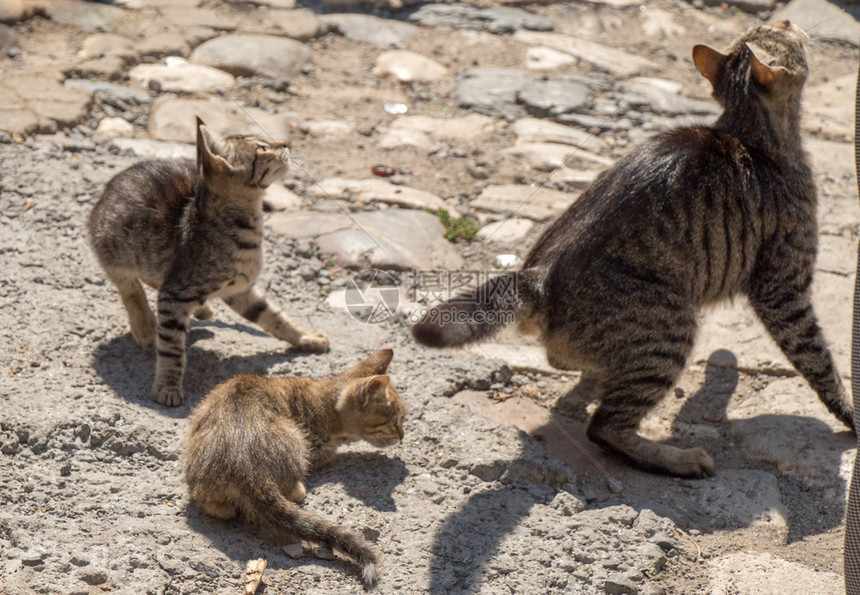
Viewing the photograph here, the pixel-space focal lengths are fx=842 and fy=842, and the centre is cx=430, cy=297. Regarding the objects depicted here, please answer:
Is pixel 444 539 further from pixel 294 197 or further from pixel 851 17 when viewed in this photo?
pixel 851 17

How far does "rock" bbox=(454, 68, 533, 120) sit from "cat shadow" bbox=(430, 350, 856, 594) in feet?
12.6

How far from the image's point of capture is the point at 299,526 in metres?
3.47

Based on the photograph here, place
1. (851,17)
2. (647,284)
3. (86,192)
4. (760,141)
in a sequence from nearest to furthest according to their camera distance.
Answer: (647,284) < (760,141) < (86,192) < (851,17)

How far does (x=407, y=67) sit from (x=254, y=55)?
1.53 m

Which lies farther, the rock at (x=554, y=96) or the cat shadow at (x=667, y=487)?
the rock at (x=554, y=96)

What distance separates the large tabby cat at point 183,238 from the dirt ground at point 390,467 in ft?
0.81

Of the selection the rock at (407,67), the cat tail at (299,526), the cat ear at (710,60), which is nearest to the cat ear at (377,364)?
the cat tail at (299,526)

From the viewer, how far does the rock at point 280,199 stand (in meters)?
6.29

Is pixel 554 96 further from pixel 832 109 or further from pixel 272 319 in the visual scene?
pixel 272 319

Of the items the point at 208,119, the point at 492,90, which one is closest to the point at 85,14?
the point at 208,119

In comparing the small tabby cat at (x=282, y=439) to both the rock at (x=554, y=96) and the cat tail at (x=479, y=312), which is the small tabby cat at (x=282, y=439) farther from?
the rock at (x=554, y=96)

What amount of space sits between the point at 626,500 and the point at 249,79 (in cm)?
564

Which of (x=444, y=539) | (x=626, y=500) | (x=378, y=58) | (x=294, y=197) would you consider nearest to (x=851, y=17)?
(x=378, y=58)

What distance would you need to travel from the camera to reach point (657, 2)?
34.4ft
